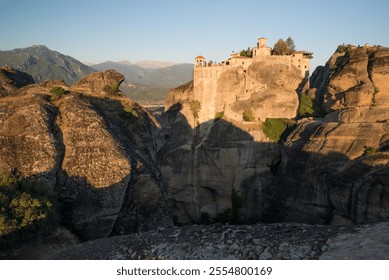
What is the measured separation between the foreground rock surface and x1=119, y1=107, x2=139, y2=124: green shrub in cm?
1661

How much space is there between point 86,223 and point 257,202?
27295 mm

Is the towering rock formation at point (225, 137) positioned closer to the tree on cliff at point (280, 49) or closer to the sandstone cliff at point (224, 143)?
the sandstone cliff at point (224, 143)

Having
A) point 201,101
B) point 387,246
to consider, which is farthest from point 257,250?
point 201,101

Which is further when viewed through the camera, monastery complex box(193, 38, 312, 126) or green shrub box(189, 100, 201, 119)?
green shrub box(189, 100, 201, 119)

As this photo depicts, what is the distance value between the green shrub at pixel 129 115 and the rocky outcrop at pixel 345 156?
1846cm

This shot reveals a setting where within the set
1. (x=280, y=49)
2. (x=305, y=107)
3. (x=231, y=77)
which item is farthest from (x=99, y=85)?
(x=280, y=49)

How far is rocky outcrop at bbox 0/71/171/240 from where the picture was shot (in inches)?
825

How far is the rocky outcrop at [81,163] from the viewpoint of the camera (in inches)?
825

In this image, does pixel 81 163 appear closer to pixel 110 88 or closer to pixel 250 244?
pixel 110 88

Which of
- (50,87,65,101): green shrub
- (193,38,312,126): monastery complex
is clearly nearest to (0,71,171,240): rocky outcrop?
(50,87,65,101): green shrub

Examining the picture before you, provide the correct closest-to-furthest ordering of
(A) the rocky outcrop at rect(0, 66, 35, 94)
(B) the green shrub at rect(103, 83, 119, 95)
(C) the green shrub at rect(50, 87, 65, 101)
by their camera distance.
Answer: (C) the green shrub at rect(50, 87, 65, 101), (B) the green shrub at rect(103, 83, 119, 95), (A) the rocky outcrop at rect(0, 66, 35, 94)

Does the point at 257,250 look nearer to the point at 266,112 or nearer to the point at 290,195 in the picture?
the point at 290,195

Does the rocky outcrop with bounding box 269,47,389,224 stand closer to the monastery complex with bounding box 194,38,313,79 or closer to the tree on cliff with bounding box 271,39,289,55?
the monastery complex with bounding box 194,38,313,79

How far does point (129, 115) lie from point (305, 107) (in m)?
25.9
